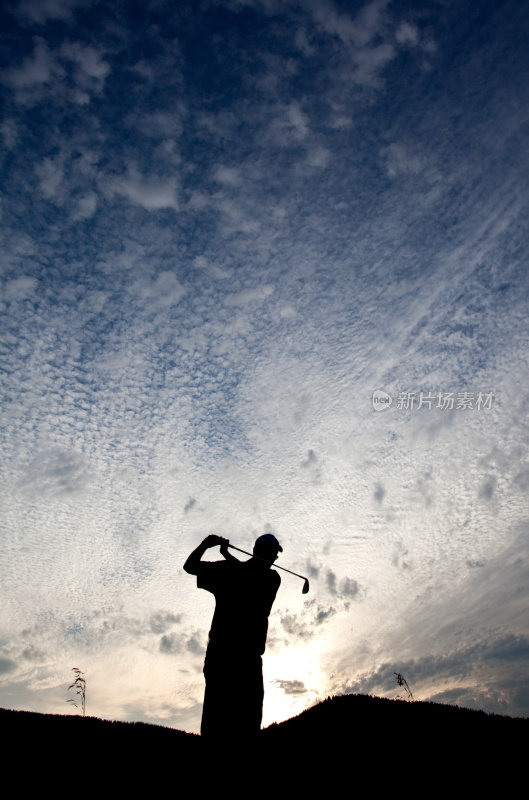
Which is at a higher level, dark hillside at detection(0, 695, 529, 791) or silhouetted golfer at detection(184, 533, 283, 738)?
silhouetted golfer at detection(184, 533, 283, 738)

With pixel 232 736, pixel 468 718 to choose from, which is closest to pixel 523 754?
pixel 468 718

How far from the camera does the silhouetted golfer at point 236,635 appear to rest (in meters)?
4.76

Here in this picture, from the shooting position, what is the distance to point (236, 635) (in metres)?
5.02

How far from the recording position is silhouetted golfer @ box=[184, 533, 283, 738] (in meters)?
4.76

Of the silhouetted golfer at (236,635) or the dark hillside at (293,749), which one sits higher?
the silhouetted golfer at (236,635)

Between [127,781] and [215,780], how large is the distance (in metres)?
1.29

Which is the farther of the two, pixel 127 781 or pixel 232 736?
pixel 127 781

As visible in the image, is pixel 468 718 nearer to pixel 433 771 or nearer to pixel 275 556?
pixel 433 771

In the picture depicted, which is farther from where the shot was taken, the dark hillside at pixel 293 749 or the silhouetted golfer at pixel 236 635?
the dark hillside at pixel 293 749

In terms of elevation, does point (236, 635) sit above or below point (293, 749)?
above

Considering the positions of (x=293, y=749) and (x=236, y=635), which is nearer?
(x=236, y=635)

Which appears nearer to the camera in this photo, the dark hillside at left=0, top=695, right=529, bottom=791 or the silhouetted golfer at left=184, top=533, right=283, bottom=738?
the silhouetted golfer at left=184, top=533, right=283, bottom=738

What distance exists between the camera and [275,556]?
575 cm

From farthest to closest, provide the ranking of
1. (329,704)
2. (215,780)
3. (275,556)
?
(329,704)
(275,556)
(215,780)
